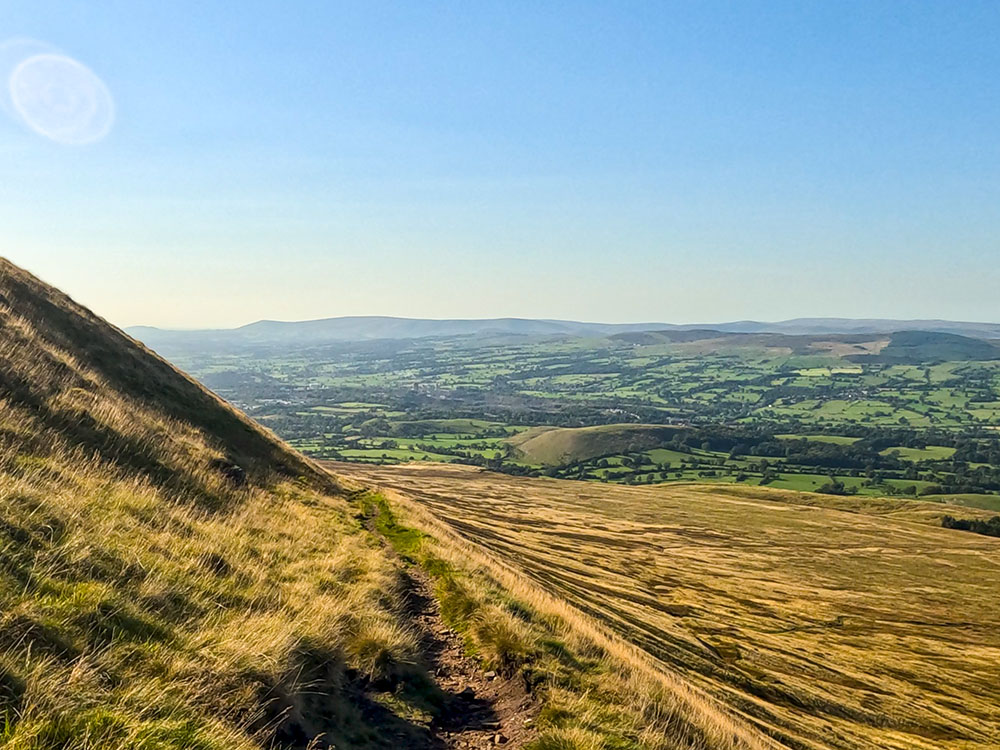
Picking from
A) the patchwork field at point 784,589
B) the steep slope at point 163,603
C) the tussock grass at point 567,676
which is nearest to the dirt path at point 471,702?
the tussock grass at point 567,676

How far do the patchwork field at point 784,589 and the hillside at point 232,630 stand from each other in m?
20.2

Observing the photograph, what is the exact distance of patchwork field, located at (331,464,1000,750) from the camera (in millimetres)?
44156

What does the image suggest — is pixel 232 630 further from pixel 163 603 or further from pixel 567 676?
pixel 567 676

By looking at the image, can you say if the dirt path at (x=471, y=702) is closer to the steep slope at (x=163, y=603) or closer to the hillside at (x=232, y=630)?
the hillside at (x=232, y=630)

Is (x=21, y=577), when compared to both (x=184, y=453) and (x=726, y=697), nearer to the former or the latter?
(x=184, y=453)

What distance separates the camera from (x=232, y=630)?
9859 mm

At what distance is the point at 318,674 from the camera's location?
1052 centimetres

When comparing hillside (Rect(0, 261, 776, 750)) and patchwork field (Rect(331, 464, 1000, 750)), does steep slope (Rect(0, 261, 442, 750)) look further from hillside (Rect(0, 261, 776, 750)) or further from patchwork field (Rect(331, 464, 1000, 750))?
patchwork field (Rect(331, 464, 1000, 750))

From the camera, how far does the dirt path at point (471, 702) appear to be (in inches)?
411

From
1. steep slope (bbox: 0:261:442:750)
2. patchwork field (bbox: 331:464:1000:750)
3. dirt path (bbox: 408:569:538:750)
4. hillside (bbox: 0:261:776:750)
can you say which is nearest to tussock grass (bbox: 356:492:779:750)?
hillside (bbox: 0:261:776:750)

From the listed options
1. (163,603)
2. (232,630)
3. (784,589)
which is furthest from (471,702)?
(784,589)

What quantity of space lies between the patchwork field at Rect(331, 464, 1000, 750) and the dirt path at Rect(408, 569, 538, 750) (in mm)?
21783

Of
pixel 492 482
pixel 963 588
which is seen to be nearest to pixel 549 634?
pixel 963 588

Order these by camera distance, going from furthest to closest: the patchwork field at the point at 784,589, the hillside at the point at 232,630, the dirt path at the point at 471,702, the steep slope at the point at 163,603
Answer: the patchwork field at the point at 784,589 < the dirt path at the point at 471,702 < the hillside at the point at 232,630 < the steep slope at the point at 163,603
